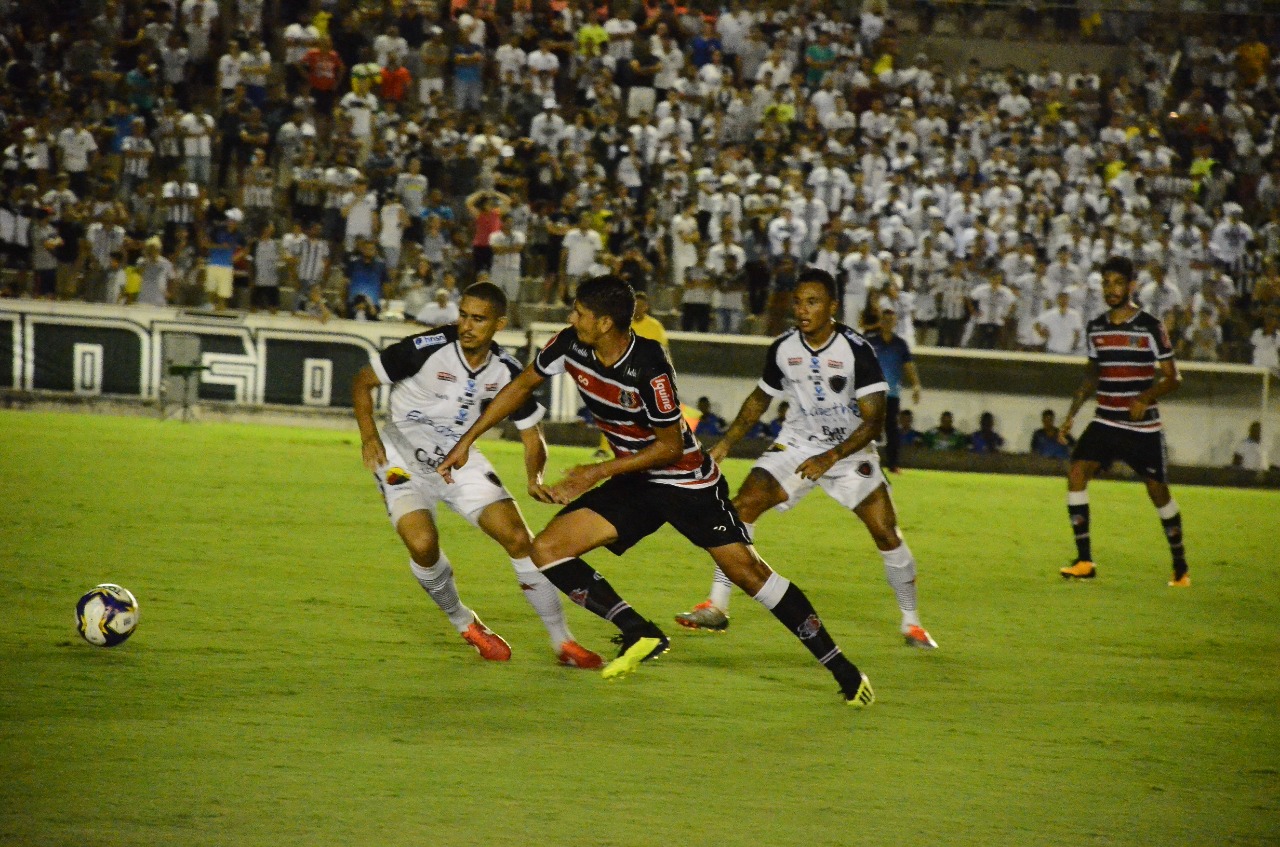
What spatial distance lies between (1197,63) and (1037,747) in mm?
25632

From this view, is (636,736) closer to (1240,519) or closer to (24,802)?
(24,802)

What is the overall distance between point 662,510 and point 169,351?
48.4ft

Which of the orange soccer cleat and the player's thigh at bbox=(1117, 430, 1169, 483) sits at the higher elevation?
the player's thigh at bbox=(1117, 430, 1169, 483)

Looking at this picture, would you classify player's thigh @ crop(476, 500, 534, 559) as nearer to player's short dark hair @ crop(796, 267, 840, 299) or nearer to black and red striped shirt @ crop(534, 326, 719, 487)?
black and red striped shirt @ crop(534, 326, 719, 487)

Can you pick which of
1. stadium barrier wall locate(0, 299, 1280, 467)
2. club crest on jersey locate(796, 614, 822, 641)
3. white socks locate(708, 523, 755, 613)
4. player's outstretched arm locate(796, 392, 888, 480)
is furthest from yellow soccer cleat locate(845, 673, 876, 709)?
stadium barrier wall locate(0, 299, 1280, 467)

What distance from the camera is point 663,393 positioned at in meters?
6.71

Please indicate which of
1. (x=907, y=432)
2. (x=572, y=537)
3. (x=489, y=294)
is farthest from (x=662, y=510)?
(x=907, y=432)

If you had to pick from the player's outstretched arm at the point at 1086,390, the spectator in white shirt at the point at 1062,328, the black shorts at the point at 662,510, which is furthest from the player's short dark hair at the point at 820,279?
the spectator in white shirt at the point at 1062,328

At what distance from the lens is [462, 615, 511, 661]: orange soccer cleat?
294 inches

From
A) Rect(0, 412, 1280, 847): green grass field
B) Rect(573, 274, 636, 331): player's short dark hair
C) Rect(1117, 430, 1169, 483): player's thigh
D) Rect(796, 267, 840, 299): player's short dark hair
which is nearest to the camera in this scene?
Rect(0, 412, 1280, 847): green grass field

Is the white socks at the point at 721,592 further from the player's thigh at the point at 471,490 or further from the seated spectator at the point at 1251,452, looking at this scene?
the seated spectator at the point at 1251,452

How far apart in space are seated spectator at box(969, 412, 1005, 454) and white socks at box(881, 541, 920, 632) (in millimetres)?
12349

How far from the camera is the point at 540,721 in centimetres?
624

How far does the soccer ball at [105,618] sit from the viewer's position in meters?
7.00
